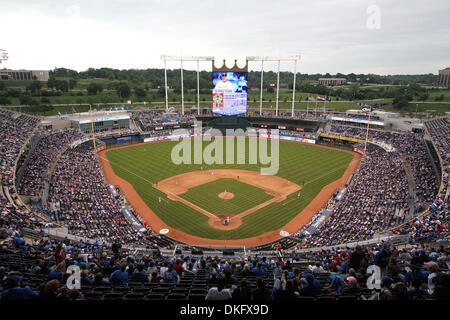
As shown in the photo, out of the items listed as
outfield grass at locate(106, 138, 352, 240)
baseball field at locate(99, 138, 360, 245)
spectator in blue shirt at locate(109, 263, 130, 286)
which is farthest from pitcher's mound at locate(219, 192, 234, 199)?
spectator in blue shirt at locate(109, 263, 130, 286)

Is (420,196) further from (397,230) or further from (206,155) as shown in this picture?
(206,155)

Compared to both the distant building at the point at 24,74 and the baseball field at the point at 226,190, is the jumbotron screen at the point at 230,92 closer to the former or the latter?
the baseball field at the point at 226,190

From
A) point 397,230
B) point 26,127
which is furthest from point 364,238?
point 26,127

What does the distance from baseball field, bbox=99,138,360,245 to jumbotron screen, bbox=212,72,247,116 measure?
530 inches

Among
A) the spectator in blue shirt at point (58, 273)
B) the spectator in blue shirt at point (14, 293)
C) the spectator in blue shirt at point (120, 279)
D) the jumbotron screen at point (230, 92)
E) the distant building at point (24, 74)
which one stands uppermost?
the distant building at point (24, 74)

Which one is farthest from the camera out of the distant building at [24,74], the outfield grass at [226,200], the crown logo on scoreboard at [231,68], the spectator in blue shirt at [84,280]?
the distant building at [24,74]

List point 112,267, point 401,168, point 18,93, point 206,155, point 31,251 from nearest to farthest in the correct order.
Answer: point 112,267, point 31,251, point 401,168, point 206,155, point 18,93

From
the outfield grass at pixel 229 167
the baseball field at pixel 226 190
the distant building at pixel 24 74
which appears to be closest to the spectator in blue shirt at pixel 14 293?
the baseball field at pixel 226 190

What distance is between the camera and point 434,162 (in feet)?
107

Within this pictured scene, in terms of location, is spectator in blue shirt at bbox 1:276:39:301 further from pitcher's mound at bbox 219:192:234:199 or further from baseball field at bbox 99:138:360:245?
pitcher's mound at bbox 219:192:234:199

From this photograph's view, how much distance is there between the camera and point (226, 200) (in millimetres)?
31781

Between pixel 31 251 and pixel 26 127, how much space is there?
3716cm

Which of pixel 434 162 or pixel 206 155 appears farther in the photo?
pixel 206 155

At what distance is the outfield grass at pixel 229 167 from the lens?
26391 mm
